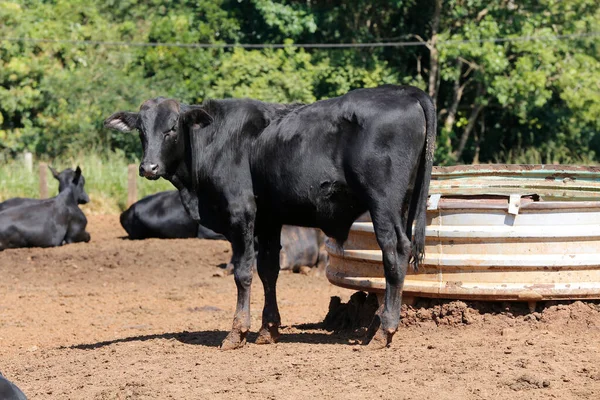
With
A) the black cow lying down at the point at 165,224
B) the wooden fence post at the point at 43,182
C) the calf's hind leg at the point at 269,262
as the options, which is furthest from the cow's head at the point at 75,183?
the calf's hind leg at the point at 269,262

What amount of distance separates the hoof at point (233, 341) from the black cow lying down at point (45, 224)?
10169 mm

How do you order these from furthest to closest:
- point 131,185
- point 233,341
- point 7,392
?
point 131,185 < point 233,341 < point 7,392

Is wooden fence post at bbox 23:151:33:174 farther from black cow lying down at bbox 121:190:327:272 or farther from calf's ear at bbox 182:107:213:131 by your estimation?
calf's ear at bbox 182:107:213:131

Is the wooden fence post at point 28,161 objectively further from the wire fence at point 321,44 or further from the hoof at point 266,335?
the hoof at point 266,335

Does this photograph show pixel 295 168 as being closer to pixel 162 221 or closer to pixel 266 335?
pixel 266 335

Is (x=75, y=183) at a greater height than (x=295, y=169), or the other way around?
(x=295, y=169)

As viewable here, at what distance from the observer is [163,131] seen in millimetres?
8633

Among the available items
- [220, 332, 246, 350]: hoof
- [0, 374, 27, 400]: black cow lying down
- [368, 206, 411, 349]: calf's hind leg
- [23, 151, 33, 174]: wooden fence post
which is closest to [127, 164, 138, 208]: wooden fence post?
[23, 151, 33, 174]: wooden fence post

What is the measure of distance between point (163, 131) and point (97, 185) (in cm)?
1595

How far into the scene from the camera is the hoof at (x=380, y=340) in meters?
7.63

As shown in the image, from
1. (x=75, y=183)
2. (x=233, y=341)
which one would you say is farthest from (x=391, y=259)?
(x=75, y=183)

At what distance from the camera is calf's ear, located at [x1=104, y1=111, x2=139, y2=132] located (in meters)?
8.97

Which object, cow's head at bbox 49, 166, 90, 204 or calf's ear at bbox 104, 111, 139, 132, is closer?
calf's ear at bbox 104, 111, 139, 132

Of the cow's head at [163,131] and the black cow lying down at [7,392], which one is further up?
the cow's head at [163,131]
